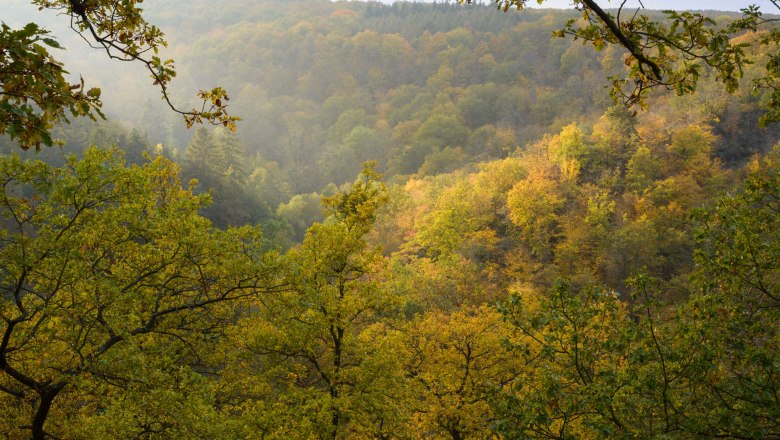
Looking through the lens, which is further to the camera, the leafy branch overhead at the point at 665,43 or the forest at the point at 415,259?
the forest at the point at 415,259

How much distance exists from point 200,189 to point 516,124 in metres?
56.8

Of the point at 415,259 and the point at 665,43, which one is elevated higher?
the point at 665,43

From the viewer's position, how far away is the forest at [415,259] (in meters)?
5.30

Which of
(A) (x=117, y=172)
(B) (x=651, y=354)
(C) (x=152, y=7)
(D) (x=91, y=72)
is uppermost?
(C) (x=152, y=7)

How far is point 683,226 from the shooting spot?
117ft

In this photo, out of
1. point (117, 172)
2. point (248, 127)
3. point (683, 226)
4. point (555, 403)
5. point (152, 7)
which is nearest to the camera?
point (555, 403)

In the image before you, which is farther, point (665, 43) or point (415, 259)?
point (415, 259)

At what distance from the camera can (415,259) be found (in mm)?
39438

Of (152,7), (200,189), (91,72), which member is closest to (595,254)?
(200,189)

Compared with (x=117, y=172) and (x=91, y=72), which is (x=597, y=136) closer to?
(x=117, y=172)

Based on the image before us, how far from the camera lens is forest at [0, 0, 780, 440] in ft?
17.4

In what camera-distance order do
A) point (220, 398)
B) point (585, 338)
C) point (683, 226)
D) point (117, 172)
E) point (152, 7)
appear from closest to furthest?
point (585, 338), point (117, 172), point (220, 398), point (683, 226), point (152, 7)

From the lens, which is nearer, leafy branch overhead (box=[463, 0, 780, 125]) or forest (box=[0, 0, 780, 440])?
leafy branch overhead (box=[463, 0, 780, 125])

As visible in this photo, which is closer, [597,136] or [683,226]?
[683,226]
